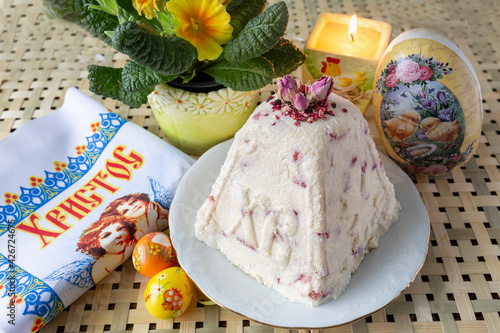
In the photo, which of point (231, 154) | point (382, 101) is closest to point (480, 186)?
point (382, 101)

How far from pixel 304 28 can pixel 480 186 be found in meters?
0.54

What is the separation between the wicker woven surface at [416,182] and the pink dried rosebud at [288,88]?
0.31 m

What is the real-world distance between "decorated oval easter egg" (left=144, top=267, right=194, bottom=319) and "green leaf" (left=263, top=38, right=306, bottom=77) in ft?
1.15

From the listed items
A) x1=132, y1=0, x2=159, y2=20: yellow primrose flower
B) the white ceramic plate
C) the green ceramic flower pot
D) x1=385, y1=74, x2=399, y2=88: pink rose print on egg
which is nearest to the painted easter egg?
the white ceramic plate

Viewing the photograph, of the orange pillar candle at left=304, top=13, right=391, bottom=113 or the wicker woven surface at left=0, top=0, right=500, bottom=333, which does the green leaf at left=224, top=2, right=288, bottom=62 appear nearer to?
the orange pillar candle at left=304, top=13, right=391, bottom=113

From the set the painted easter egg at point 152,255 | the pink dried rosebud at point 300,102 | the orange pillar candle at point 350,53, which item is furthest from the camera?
the orange pillar candle at point 350,53

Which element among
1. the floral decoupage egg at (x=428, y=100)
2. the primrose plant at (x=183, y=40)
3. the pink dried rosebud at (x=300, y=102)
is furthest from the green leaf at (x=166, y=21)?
the floral decoupage egg at (x=428, y=100)

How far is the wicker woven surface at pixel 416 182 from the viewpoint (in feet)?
2.10

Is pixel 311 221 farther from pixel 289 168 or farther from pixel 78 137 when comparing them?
pixel 78 137

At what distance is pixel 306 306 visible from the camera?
1.90 ft

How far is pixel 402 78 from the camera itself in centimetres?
70

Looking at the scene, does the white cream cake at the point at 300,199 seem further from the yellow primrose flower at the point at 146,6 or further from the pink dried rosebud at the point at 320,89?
the yellow primrose flower at the point at 146,6

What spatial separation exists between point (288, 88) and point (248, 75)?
16cm

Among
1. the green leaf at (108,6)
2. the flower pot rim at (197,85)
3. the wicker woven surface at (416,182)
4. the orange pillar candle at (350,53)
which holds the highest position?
the green leaf at (108,6)
